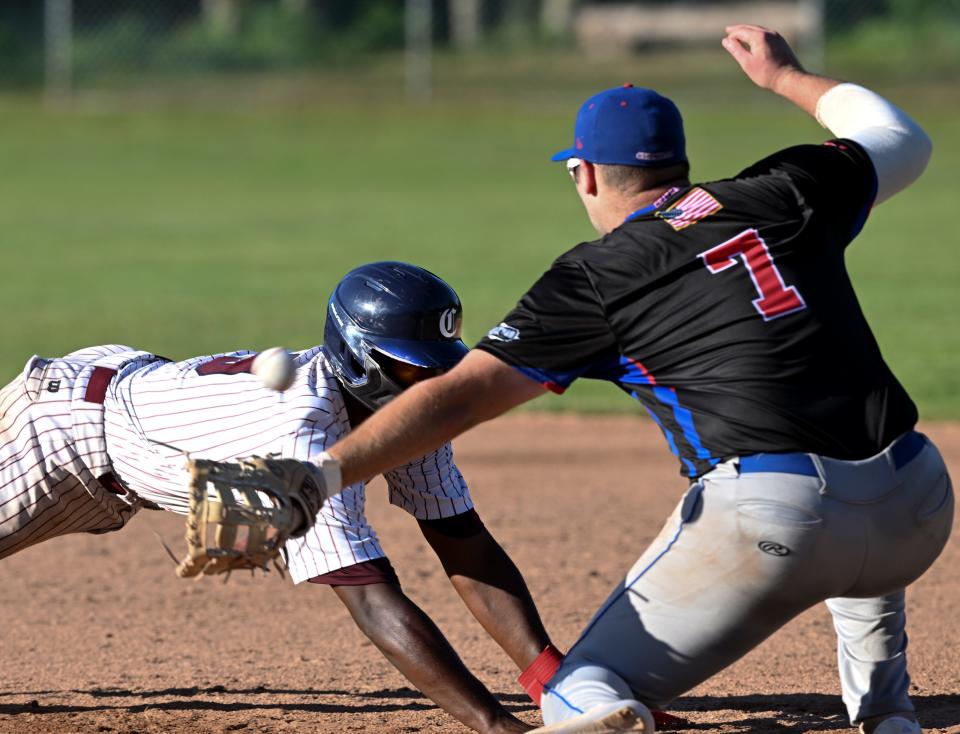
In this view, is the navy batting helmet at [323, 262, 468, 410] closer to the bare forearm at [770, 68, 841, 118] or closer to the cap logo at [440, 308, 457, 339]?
the cap logo at [440, 308, 457, 339]

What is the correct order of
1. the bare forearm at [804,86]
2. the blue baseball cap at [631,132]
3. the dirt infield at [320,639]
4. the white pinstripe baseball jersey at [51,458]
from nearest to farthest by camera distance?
the blue baseball cap at [631,132] < the bare forearm at [804,86] < the white pinstripe baseball jersey at [51,458] < the dirt infield at [320,639]

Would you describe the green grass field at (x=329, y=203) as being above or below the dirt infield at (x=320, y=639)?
below

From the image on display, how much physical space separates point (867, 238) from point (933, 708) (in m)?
12.8

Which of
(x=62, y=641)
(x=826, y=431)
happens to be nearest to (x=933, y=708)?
(x=826, y=431)

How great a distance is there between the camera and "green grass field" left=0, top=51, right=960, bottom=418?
11250 millimetres

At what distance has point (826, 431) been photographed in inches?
115

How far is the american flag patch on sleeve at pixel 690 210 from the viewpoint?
9.85ft

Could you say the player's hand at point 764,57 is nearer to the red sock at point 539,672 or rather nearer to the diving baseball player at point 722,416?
the diving baseball player at point 722,416

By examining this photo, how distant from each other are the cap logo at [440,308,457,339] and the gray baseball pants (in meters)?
0.97

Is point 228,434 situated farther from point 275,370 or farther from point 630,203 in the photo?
point 630,203

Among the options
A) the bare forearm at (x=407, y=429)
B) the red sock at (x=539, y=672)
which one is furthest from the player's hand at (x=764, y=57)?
the red sock at (x=539, y=672)

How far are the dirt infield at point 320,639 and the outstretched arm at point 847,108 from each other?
1.53 m

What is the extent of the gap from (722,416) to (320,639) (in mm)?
2248

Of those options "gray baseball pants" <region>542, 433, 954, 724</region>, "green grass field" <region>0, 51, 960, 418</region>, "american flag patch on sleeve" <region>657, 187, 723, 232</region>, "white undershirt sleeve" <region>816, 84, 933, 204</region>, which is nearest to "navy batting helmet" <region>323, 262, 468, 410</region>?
"american flag patch on sleeve" <region>657, 187, 723, 232</region>
